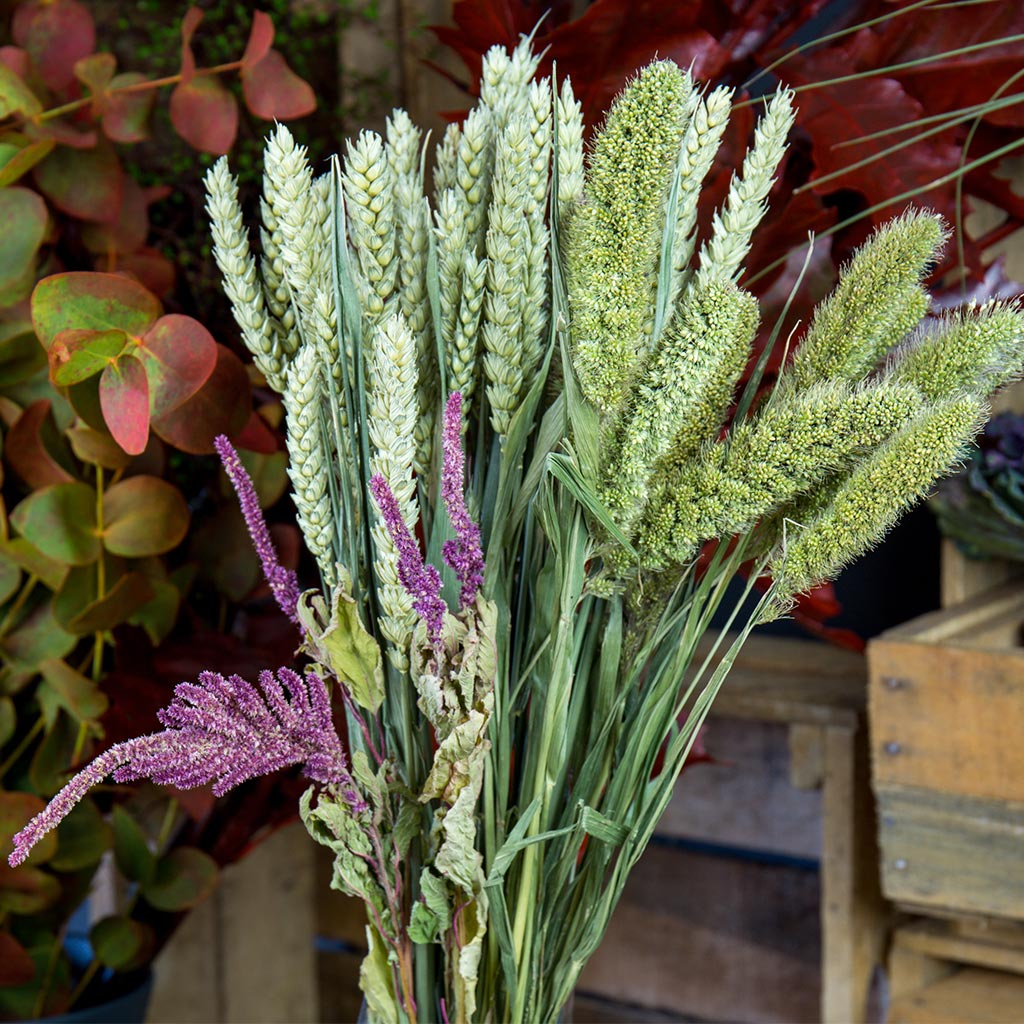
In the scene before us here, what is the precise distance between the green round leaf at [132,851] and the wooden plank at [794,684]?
0.46 metres

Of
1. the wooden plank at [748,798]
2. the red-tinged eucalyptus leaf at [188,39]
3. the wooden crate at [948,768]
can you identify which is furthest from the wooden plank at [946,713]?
the red-tinged eucalyptus leaf at [188,39]

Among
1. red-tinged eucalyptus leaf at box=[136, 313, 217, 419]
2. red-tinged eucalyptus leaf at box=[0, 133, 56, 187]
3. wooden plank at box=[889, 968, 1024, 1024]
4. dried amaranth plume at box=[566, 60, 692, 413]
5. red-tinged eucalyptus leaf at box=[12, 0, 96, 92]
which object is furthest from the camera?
wooden plank at box=[889, 968, 1024, 1024]

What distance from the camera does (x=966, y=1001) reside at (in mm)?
909

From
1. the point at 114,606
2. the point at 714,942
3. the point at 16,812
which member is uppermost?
the point at 114,606

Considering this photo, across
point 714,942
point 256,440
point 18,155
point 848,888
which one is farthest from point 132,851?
point 714,942

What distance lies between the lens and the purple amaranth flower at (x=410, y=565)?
1.30 feet

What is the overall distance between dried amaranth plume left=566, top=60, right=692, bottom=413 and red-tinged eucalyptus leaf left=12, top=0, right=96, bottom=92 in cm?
47

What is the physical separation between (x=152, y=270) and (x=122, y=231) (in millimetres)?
36

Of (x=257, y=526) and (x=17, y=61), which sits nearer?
(x=257, y=526)

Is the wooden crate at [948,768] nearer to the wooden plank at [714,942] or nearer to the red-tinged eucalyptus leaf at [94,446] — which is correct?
the wooden plank at [714,942]

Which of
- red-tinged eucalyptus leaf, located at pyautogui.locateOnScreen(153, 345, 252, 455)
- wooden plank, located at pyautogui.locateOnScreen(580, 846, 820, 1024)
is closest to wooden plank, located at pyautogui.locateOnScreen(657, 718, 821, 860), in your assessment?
wooden plank, located at pyautogui.locateOnScreen(580, 846, 820, 1024)

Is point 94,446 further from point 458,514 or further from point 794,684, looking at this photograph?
point 794,684

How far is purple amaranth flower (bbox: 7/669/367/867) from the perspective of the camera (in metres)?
0.40

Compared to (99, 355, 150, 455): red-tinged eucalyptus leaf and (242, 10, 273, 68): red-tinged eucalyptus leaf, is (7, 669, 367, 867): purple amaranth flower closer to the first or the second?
(99, 355, 150, 455): red-tinged eucalyptus leaf
